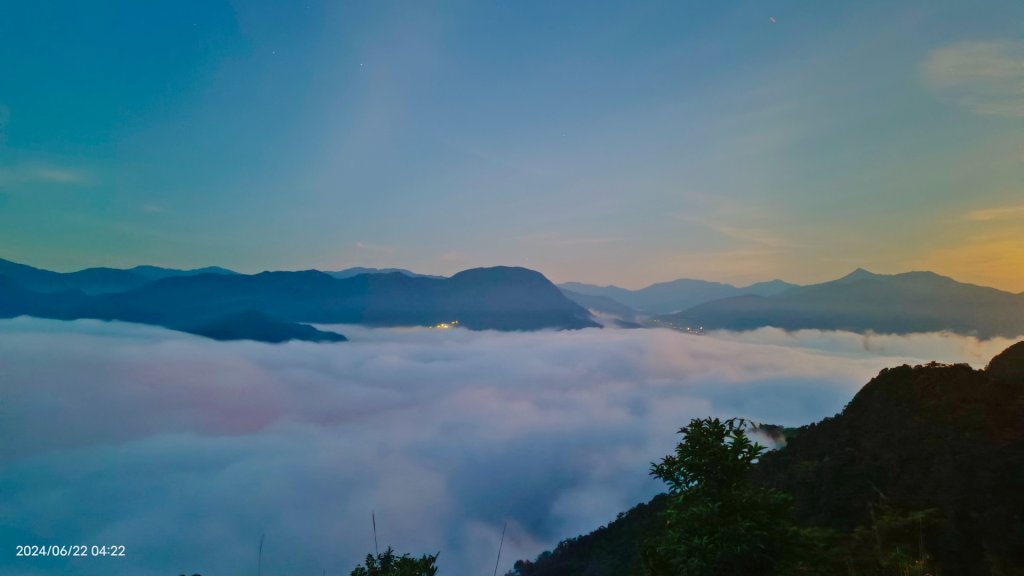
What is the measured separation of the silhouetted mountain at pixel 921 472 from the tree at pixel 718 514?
145 cm

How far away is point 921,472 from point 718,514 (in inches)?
846

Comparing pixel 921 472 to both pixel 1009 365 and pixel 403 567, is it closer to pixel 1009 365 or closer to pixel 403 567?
pixel 1009 365

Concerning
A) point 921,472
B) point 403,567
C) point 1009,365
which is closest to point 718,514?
point 403,567

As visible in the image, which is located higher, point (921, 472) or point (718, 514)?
point (718, 514)

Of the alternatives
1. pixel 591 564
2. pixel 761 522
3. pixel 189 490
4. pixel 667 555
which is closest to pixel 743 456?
pixel 761 522

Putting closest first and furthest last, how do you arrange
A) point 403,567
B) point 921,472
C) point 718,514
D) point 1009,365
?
1. point 718,514
2. point 403,567
3. point 921,472
4. point 1009,365

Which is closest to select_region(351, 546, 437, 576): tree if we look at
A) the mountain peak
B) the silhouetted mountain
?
the silhouetted mountain

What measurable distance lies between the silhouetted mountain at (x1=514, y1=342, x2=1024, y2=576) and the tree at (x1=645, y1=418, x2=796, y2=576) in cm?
145

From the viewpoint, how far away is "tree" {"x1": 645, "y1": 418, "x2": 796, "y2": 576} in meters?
12.1

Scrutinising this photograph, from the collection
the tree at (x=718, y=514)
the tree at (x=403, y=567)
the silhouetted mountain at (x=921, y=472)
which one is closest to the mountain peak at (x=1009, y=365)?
the silhouetted mountain at (x=921, y=472)

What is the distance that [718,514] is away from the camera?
12914 millimetres

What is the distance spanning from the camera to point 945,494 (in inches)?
816

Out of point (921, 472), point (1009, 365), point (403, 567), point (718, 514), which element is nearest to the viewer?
point (718, 514)

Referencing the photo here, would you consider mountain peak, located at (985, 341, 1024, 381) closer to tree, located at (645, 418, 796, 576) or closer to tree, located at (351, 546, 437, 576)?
tree, located at (645, 418, 796, 576)
